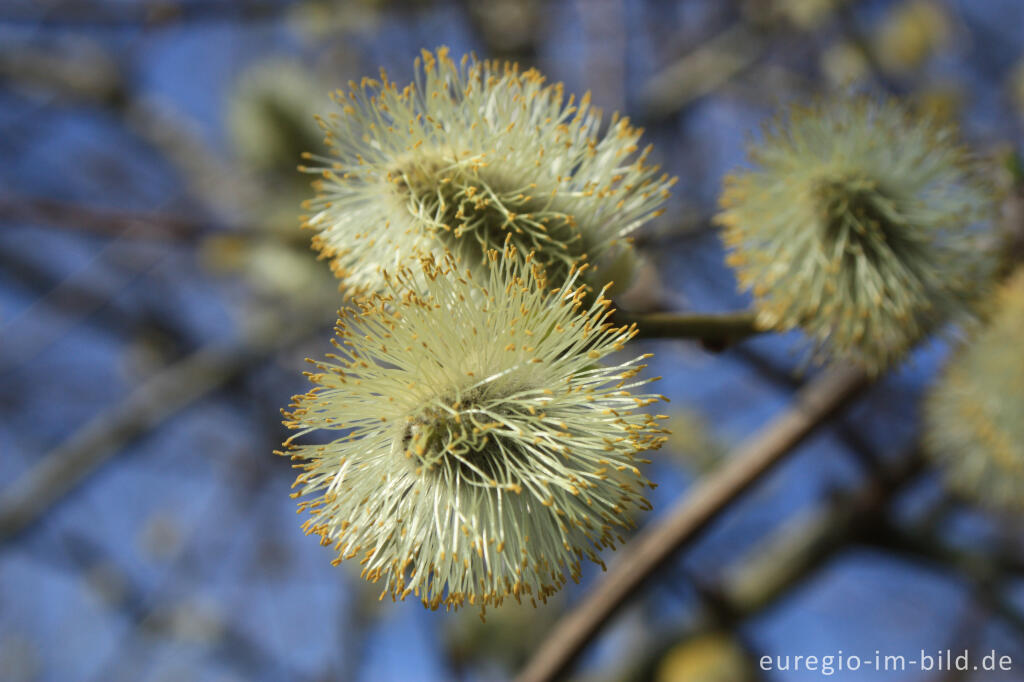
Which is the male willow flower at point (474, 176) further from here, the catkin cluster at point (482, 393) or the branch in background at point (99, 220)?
the branch in background at point (99, 220)

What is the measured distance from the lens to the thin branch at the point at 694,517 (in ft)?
4.41

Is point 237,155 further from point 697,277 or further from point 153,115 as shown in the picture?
point 697,277

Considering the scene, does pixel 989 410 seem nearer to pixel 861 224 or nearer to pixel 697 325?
pixel 861 224

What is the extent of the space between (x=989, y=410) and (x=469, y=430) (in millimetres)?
1136

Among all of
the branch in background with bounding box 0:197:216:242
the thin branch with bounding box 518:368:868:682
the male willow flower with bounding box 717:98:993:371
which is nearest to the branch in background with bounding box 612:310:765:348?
the male willow flower with bounding box 717:98:993:371

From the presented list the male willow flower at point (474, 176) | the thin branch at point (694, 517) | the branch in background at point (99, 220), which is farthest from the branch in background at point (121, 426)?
the male willow flower at point (474, 176)

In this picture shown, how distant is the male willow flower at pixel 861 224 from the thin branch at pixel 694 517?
0.38 m

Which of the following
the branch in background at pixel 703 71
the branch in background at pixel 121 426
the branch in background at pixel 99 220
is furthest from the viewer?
the branch in background at pixel 703 71

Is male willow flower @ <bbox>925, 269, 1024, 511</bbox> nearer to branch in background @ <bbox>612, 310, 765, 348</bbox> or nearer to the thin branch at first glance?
the thin branch

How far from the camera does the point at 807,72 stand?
11.1 ft

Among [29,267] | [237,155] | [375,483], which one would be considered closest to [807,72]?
[237,155]

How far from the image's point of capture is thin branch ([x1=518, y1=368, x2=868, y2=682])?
1.34 metres

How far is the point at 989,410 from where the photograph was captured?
53.1 inches

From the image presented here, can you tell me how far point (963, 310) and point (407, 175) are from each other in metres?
0.79
